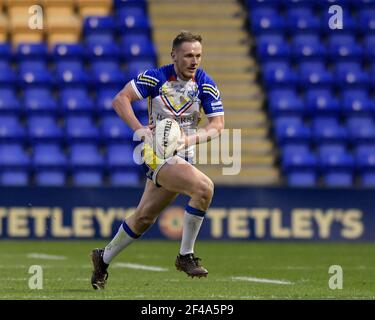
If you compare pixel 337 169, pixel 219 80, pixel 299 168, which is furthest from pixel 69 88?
pixel 337 169

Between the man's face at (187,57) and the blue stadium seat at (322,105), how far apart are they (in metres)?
12.4

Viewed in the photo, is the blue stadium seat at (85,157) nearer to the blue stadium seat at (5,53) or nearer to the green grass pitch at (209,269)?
the green grass pitch at (209,269)

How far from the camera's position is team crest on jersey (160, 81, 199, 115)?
10.7m

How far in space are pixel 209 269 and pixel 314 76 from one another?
1006 cm

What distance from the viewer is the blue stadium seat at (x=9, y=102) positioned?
21.9m

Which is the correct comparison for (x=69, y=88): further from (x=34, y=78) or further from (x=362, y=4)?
(x=362, y=4)

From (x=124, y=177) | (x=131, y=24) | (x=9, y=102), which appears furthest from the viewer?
(x=131, y=24)

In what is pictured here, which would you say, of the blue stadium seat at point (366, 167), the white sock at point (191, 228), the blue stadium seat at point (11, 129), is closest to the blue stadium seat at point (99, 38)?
the blue stadium seat at point (11, 129)

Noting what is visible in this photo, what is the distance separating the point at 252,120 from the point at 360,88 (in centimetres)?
242

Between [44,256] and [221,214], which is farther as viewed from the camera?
[221,214]

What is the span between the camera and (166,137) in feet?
34.4

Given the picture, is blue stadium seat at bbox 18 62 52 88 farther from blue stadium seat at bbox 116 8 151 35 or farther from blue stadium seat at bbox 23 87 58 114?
blue stadium seat at bbox 116 8 151 35

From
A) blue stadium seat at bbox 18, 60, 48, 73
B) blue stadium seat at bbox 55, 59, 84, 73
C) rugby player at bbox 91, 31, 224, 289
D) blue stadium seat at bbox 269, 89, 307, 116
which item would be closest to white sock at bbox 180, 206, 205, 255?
rugby player at bbox 91, 31, 224, 289
